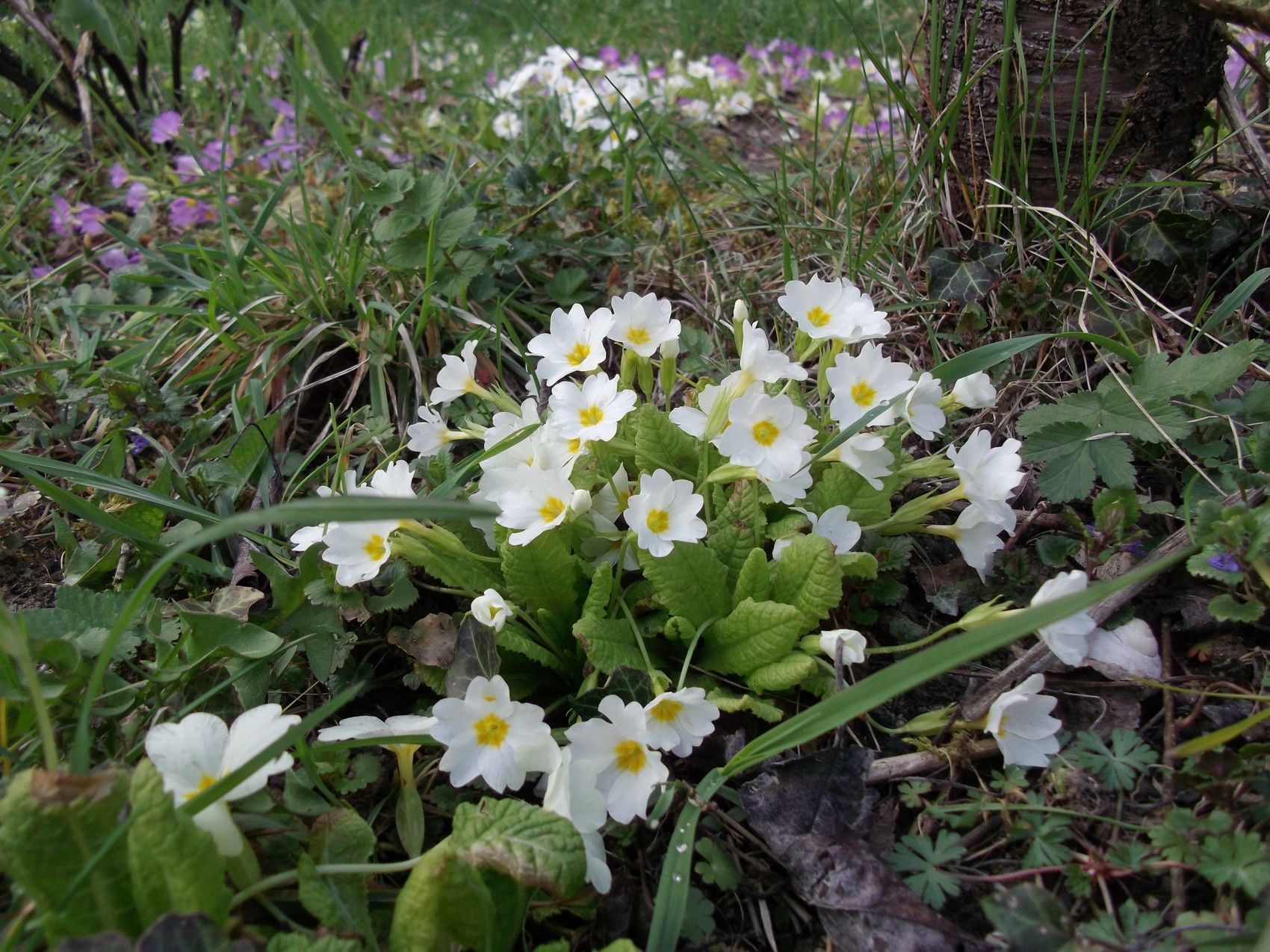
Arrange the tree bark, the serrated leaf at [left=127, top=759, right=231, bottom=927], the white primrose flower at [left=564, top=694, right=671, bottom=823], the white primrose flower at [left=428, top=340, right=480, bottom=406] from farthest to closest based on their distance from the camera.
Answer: the tree bark → the white primrose flower at [left=428, top=340, right=480, bottom=406] → the white primrose flower at [left=564, top=694, right=671, bottom=823] → the serrated leaf at [left=127, top=759, right=231, bottom=927]

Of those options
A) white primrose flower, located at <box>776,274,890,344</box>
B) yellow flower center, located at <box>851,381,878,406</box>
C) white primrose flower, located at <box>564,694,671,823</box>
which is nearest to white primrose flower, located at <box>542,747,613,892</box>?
white primrose flower, located at <box>564,694,671,823</box>

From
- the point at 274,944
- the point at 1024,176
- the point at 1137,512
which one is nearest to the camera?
the point at 274,944

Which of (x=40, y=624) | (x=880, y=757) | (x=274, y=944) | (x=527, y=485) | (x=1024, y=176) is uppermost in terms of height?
(x=1024, y=176)

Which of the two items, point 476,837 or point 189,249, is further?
point 189,249

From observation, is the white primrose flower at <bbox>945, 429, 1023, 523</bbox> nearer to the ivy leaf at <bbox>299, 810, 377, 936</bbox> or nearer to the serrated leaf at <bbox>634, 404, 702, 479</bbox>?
the serrated leaf at <bbox>634, 404, 702, 479</bbox>

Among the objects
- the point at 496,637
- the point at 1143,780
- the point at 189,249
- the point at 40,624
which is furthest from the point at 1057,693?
the point at 189,249

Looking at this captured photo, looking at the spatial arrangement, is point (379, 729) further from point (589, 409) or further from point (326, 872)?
point (589, 409)

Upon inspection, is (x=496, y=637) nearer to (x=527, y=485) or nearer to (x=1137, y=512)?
(x=527, y=485)
